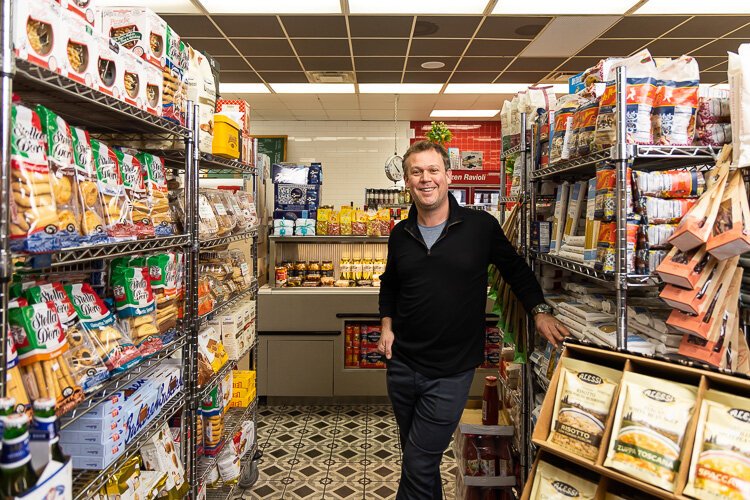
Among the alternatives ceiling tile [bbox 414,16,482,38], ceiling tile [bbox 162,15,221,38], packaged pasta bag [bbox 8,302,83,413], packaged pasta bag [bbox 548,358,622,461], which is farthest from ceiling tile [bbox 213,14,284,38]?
packaged pasta bag [bbox 548,358,622,461]

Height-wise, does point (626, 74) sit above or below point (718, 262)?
above

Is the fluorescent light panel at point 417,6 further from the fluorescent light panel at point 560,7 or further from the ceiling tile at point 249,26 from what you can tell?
the ceiling tile at point 249,26

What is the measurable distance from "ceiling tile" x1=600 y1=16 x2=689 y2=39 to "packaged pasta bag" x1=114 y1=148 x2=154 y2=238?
5408mm

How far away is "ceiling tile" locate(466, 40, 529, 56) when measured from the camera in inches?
247

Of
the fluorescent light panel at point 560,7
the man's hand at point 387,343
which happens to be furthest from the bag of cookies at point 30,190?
the fluorescent light panel at point 560,7

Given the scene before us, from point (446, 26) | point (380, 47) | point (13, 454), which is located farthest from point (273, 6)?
point (13, 454)

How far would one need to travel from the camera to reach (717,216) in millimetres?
1589

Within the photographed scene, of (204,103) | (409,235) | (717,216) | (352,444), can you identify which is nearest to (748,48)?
(717,216)

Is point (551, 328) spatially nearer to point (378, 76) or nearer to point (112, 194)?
point (112, 194)

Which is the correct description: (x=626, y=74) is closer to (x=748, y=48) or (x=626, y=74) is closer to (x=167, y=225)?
(x=748, y=48)

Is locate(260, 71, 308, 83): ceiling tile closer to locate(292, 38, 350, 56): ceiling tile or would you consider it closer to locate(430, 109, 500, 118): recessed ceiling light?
Result: locate(292, 38, 350, 56): ceiling tile

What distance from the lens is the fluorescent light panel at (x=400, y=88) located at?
8.46 metres

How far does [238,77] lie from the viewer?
801 cm

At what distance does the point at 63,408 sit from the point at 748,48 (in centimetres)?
231
